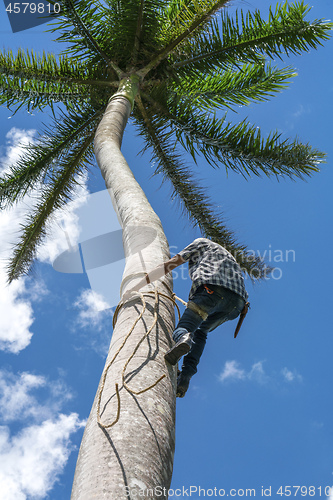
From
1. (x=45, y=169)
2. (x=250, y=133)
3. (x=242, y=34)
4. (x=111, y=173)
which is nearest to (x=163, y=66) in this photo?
(x=242, y=34)

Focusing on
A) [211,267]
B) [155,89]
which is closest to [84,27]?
[155,89]

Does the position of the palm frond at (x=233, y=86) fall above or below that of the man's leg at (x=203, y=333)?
above

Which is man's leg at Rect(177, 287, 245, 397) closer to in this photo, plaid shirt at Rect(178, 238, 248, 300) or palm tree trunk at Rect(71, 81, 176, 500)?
plaid shirt at Rect(178, 238, 248, 300)

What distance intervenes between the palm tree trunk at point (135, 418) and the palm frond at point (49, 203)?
19.3 ft

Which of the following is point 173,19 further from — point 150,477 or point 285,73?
point 150,477

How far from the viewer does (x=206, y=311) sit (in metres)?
3.35

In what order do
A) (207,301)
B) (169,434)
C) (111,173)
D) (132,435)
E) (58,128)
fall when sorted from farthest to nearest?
(58,128), (111,173), (207,301), (169,434), (132,435)

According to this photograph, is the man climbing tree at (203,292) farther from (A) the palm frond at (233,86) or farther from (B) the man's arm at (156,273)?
(A) the palm frond at (233,86)

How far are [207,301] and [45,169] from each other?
6524 mm

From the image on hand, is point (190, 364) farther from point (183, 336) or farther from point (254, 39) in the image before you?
point (254, 39)

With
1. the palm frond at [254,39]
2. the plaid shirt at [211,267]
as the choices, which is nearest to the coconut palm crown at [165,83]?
the palm frond at [254,39]

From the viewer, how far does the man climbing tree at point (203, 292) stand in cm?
323

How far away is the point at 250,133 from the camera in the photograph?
25.3ft

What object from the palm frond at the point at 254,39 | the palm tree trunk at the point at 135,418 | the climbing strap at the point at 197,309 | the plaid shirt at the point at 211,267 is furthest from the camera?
the palm frond at the point at 254,39
